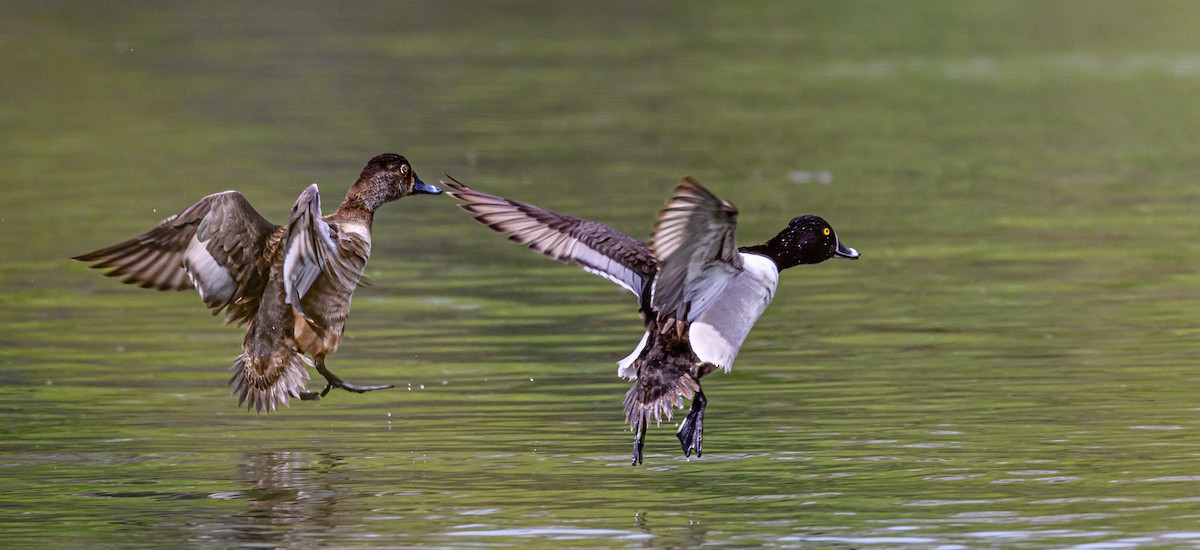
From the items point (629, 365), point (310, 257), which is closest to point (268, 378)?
point (310, 257)

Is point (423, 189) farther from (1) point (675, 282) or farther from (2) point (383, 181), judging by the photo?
(1) point (675, 282)

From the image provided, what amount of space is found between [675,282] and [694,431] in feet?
2.23

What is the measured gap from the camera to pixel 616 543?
734 centimetres

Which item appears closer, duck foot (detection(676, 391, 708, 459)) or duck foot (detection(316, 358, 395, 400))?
duck foot (detection(676, 391, 708, 459))

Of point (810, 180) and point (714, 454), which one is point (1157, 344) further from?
point (810, 180)

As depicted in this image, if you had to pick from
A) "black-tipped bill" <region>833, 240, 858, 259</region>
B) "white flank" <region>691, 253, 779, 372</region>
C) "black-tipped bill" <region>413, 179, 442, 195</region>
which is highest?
"black-tipped bill" <region>413, 179, 442, 195</region>

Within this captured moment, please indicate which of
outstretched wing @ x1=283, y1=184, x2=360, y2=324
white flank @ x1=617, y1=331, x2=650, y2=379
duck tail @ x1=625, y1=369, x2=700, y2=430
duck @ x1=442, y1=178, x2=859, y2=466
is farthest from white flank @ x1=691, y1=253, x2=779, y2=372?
outstretched wing @ x1=283, y1=184, x2=360, y2=324

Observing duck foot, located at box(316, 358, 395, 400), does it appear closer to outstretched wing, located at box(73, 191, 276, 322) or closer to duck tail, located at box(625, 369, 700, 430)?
outstretched wing, located at box(73, 191, 276, 322)

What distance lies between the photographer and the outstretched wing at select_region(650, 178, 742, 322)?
7.87 meters

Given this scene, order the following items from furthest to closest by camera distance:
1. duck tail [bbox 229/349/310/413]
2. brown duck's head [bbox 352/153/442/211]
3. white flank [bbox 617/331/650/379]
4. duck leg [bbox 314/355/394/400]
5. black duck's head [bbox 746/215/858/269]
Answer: brown duck's head [bbox 352/153/442/211] < black duck's head [bbox 746/215/858/269] < duck leg [bbox 314/355/394/400] < duck tail [bbox 229/349/310/413] < white flank [bbox 617/331/650/379]

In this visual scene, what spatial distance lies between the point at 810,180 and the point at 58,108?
10.9m

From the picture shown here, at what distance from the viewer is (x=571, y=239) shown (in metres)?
9.38

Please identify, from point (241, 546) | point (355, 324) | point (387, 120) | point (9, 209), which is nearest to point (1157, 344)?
point (355, 324)

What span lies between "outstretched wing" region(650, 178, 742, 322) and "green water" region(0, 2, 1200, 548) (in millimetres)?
707
